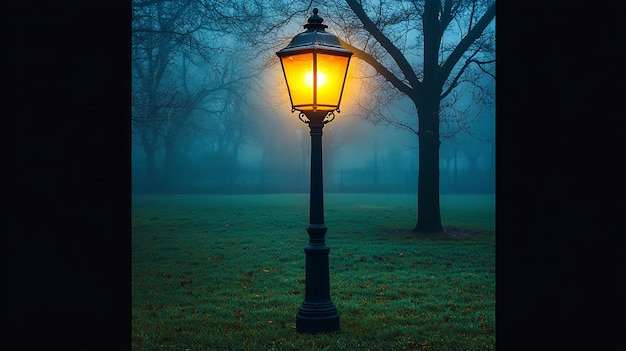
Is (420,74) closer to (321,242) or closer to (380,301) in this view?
(380,301)

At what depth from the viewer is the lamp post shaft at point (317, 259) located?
6.68 m

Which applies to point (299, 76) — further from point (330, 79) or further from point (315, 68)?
point (330, 79)

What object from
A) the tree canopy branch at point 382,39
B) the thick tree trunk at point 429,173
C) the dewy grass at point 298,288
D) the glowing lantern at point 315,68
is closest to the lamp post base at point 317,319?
the dewy grass at point 298,288

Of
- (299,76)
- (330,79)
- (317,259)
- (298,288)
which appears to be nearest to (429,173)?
(298,288)

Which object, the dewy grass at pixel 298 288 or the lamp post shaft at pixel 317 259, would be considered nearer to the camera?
the dewy grass at pixel 298 288

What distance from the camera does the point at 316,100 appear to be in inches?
259

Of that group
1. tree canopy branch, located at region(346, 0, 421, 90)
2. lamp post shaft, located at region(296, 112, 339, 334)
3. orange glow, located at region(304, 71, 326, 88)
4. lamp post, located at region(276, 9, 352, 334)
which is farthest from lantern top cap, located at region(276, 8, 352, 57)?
tree canopy branch, located at region(346, 0, 421, 90)

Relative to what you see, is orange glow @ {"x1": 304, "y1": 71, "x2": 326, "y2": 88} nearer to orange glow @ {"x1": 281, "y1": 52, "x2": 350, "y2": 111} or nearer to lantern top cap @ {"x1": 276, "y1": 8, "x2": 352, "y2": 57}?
orange glow @ {"x1": 281, "y1": 52, "x2": 350, "y2": 111}

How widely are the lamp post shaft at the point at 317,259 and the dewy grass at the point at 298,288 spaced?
0.74 feet

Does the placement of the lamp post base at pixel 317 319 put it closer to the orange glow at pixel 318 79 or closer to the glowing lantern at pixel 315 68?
the glowing lantern at pixel 315 68

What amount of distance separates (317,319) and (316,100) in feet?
7.69
